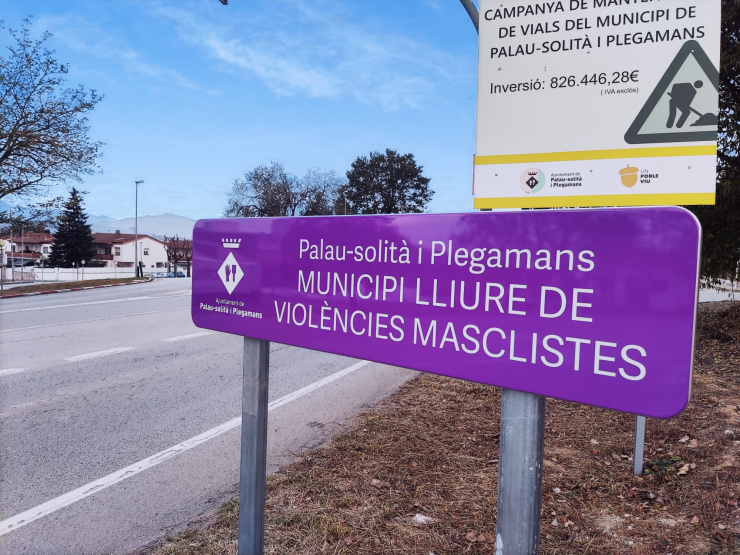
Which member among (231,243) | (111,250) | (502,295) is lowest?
(502,295)

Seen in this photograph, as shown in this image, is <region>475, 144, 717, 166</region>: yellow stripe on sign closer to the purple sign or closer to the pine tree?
the purple sign

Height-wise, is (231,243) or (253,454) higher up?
(231,243)

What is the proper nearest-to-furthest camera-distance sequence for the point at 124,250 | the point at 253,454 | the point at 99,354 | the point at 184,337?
the point at 253,454, the point at 99,354, the point at 184,337, the point at 124,250

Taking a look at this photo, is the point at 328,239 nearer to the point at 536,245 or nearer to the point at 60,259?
the point at 536,245

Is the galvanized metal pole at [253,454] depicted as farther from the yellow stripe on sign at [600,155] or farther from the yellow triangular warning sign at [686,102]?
the yellow triangular warning sign at [686,102]

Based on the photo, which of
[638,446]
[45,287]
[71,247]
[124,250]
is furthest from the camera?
[124,250]

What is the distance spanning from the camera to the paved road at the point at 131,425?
315 cm

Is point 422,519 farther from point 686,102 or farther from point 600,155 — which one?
point 686,102

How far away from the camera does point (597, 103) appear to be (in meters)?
2.29

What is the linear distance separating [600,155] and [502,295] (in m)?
1.32

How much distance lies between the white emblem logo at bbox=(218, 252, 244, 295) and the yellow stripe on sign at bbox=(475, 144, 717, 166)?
1309 millimetres

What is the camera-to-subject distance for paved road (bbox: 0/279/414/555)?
315 cm

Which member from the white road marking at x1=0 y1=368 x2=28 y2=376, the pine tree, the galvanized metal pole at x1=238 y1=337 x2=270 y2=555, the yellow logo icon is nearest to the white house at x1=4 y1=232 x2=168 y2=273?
the pine tree

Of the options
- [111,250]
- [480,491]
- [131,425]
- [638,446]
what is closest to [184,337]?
[131,425]
